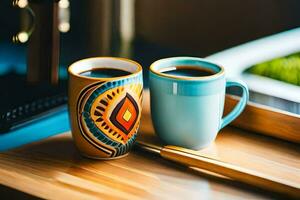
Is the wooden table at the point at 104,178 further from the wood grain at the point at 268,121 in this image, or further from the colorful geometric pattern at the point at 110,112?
the wood grain at the point at 268,121

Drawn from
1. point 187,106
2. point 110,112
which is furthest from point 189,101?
point 110,112

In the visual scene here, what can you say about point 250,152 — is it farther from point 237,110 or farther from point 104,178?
point 104,178

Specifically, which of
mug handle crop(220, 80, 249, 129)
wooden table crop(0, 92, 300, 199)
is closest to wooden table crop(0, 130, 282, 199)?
wooden table crop(0, 92, 300, 199)

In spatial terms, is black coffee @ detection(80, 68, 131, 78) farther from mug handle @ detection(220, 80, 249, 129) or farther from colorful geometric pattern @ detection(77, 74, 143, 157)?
mug handle @ detection(220, 80, 249, 129)

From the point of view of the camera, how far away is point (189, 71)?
795mm

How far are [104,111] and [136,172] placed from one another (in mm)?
94

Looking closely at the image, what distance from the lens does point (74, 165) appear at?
29.3 inches

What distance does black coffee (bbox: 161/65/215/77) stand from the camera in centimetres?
78

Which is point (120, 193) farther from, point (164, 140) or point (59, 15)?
point (59, 15)

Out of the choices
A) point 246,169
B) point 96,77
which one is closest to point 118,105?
point 96,77

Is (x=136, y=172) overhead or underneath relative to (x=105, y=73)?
underneath

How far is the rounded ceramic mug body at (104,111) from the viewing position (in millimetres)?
715

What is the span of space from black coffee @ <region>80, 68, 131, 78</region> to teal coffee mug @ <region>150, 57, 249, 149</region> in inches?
1.8

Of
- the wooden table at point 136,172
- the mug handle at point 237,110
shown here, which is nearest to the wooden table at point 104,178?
the wooden table at point 136,172
